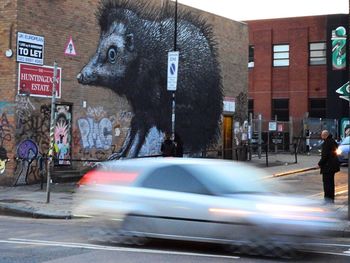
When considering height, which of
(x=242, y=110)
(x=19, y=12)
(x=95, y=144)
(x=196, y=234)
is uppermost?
(x=19, y=12)

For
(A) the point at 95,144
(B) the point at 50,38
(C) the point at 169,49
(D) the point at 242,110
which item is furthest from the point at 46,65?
(D) the point at 242,110

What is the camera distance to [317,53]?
45.2 m

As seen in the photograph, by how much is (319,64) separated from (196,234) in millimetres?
38922

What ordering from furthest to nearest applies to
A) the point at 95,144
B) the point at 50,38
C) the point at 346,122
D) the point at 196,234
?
the point at 346,122 → the point at 95,144 → the point at 50,38 → the point at 196,234

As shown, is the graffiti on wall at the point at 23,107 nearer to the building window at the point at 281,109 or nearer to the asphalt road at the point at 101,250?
the asphalt road at the point at 101,250

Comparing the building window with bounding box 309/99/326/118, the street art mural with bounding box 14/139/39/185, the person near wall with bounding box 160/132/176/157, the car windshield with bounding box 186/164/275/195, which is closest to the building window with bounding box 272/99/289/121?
the building window with bounding box 309/99/326/118

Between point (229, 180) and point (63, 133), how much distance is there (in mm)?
12002

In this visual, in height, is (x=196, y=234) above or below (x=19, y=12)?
below

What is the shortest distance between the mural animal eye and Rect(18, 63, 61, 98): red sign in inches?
126

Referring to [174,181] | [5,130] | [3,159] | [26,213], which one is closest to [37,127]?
[5,130]

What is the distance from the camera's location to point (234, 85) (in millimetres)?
29719

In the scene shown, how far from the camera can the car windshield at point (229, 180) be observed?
8391mm

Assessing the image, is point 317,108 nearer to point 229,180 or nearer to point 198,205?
point 229,180

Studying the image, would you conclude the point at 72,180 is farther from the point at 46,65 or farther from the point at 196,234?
the point at 196,234
